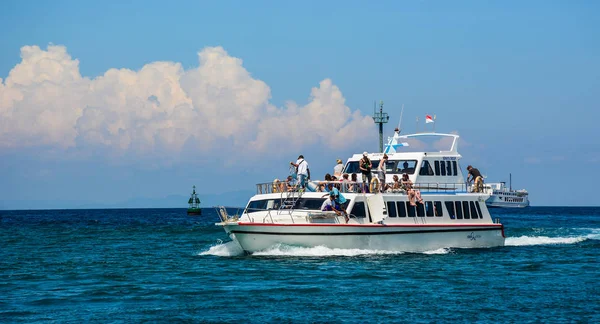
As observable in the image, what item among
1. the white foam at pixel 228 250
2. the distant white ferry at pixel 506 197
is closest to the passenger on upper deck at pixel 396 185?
the white foam at pixel 228 250

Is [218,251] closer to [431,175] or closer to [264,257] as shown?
[264,257]

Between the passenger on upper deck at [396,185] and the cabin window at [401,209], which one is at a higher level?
the passenger on upper deck at [396,185]

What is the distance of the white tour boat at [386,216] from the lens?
30.0 metres

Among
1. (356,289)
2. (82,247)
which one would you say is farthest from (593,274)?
(82,247)

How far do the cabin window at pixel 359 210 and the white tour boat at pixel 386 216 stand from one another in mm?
40

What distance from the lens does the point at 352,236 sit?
100 ft

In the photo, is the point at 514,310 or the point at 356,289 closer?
the point at 514,310

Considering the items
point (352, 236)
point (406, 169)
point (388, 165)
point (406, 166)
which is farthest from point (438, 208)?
point (352, 236)

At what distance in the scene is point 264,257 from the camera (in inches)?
1196

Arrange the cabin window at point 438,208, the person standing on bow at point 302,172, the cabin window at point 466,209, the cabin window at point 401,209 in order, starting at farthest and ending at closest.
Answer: the cabin window at point 466,209 → the cabin window at point 438,208 → the cabin window at point 401,209 → the person standing on bow at point 302,172

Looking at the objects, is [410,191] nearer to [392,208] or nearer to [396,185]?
[396,185]

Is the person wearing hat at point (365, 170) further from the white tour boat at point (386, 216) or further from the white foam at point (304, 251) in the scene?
the white foam at point (304, 251)

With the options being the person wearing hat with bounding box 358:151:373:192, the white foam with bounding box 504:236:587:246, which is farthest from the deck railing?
the white foam with bounding box 504:236:587:246

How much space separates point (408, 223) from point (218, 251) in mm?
8637
